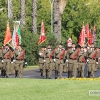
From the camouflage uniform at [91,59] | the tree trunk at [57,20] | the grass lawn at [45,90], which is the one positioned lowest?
the grass lawn at [45,90]

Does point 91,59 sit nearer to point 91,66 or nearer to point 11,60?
point 91,66

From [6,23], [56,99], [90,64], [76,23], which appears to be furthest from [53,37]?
[56,99]

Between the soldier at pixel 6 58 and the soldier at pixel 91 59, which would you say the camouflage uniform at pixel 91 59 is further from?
the soldier at pixel 6 58

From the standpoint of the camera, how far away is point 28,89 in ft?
55.9

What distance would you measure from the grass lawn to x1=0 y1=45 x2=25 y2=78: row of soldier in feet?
24.0

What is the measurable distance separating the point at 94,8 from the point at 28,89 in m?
46.5

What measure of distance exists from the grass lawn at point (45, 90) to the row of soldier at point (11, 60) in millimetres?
7324

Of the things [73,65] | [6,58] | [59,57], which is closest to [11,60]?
[6,58]

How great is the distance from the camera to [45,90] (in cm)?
1675

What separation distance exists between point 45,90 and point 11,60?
465 inches

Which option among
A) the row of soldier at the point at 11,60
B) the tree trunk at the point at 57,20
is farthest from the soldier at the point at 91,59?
the tree trunk at the point at 57,20

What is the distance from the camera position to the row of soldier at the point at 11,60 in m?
26.7

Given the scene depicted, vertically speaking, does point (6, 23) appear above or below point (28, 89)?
above

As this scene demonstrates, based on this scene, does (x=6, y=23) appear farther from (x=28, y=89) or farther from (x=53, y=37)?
(x=28, y=89)
